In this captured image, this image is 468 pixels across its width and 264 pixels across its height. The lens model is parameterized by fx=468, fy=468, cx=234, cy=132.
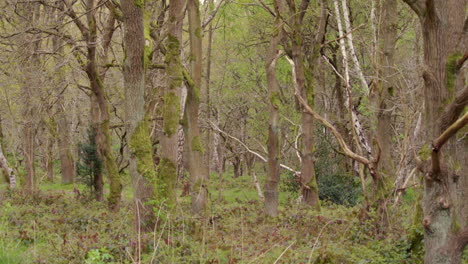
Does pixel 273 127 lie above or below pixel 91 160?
above

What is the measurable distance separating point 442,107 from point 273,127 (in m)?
7.81

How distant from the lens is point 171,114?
34.4 ft

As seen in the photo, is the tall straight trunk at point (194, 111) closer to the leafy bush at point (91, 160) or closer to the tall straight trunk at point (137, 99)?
the tall straight trunk at point (137, 99)

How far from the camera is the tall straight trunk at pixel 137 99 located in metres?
8.17

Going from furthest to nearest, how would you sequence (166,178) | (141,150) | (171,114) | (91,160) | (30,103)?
(91,160), (30,103), (171,114), (166,178), (141,150)

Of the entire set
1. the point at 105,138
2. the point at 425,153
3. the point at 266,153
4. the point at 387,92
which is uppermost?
the point at 387,92

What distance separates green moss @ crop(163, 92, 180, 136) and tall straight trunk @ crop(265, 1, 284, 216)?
286 centimetres

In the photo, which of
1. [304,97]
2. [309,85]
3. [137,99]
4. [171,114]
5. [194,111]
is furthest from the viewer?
[309,85]

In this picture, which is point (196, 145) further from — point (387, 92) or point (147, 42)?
point (387, 92)

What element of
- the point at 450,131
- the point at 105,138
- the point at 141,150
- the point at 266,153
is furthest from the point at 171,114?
the point at 450,131

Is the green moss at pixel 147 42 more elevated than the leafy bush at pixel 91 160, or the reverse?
the green moss at pixel 147 42

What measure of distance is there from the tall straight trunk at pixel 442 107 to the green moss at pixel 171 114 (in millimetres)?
6677

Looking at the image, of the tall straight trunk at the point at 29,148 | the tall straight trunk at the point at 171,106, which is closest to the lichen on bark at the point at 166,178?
the tall straight trunk at the point at 171,106

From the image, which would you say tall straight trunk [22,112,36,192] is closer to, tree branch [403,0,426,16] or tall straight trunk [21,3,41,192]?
tall straight trunk [21,3,41,192]
